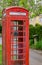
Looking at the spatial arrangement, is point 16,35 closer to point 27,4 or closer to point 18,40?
point 18,40

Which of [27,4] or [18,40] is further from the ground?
[27,4]

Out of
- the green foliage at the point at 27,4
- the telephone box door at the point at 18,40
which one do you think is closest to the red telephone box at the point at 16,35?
the telephone box door at the point at 18,40

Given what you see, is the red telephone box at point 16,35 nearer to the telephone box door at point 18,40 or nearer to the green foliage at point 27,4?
the telephone box door at point 18,40

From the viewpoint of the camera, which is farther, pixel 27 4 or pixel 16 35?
pixel 27 4

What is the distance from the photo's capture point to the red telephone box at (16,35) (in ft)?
28.4

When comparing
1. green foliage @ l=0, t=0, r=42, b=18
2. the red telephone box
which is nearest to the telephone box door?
the red telephone box

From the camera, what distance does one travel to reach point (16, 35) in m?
8.80

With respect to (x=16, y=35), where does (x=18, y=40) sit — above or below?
below

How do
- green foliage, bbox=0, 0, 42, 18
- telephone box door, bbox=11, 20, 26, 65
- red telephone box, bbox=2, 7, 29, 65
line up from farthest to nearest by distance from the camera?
green foliage, bbox=0, 0, 42, 18 → telephone box door, bbox=11, 20, 26, 65 → red telephone box, bbox=2, 7, 29, 65

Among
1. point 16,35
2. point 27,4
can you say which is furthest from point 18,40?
point 27,4

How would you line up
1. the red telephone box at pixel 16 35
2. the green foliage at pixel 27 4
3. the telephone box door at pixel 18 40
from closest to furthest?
the red telephone box at pixel 16 35 < the telephone box door at pixel 18 40 < the green foliage at pixel 27 4

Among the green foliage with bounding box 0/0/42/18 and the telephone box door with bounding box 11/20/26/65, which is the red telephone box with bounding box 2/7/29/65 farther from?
the green foliage with bounding box 0/0/42/18

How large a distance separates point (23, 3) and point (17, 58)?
7707mm

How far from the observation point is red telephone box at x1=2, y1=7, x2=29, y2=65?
8664 mm
